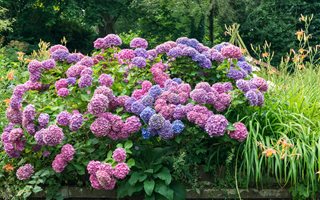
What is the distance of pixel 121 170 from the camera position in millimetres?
2586

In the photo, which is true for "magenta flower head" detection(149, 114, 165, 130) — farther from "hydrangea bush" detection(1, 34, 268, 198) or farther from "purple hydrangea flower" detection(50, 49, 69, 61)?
"purple hydrangea flower" detection(50, 49, 69, 61)

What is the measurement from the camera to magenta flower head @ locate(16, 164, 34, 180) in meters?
2.86

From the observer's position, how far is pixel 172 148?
9.60 feet

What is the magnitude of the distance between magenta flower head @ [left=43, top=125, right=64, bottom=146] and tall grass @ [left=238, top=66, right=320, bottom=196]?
1256 mm

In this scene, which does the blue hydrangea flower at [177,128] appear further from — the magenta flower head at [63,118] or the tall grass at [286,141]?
A: the magenta flower head at [63,118]

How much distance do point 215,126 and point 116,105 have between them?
0.74 meters

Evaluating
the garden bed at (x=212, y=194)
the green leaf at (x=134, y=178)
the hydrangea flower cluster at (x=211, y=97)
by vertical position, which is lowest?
the garden bed at (x=212, y=194)

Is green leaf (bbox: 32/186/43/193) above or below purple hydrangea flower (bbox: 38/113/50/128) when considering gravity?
below

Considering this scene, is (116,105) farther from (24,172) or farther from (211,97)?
(24,172)

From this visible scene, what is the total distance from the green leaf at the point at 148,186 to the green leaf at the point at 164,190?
4cm

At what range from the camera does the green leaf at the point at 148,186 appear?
2.66m

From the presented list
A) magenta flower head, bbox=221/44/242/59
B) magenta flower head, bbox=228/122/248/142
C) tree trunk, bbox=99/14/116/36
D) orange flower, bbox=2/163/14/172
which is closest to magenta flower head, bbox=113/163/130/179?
magenta flower head, bbox=228/122/248/142

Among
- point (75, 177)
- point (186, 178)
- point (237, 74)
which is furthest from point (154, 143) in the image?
point (237, 74)

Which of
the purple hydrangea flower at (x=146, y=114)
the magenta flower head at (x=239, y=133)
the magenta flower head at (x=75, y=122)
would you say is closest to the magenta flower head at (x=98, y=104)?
the magenta flower head at (x=75, y=122)
